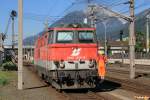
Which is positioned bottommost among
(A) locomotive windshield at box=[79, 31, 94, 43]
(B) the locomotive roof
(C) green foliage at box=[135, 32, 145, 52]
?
(A) locomotive windshield at box=[79, 31, 94, 43]

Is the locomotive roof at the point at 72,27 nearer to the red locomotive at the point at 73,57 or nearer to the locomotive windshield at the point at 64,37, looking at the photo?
the red locomotive at the point at 73,57

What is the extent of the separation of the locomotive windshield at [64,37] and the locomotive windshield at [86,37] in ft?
1.64

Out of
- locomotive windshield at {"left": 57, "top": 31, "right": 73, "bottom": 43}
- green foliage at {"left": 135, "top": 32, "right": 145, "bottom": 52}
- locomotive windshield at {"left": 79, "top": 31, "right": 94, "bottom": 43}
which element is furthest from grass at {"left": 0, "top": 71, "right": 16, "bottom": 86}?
green foliage at {"left": 135, "top": 32, "right": 145, "bottom": 52}

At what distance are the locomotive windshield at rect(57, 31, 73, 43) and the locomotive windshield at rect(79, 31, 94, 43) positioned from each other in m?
0.50

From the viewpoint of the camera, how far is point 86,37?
74.3 feet

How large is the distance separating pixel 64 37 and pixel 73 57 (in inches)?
46.1

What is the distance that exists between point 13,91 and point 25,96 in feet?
8.54

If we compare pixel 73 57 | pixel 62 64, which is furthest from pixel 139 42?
pixel 62 64

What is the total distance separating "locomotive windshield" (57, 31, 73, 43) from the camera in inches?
883

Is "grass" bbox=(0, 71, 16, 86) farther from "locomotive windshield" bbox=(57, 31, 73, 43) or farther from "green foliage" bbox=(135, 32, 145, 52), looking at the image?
"green foliage" bbox=(135, 32, 145, 52)

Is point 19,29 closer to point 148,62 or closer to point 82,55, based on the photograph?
point 82,55

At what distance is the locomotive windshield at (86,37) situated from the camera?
22608mm

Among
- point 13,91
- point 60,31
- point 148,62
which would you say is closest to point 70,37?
point 60,31

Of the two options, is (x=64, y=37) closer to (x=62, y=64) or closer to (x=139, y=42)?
(x=62, y=64)
